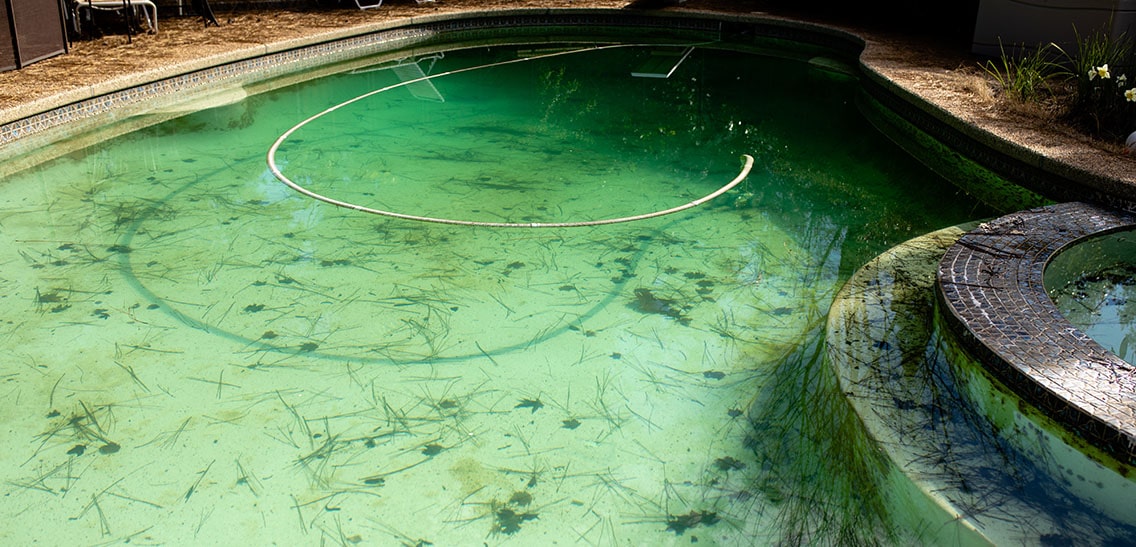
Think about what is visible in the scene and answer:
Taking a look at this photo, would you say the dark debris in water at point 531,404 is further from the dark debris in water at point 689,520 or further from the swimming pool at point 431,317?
the dark debris in water at point 689,520

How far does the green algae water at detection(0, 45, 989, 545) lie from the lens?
2889 millimetres

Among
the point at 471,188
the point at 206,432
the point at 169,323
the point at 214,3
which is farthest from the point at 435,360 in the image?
the point at 214,3

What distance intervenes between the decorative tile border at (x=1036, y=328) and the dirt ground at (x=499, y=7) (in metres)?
0.99

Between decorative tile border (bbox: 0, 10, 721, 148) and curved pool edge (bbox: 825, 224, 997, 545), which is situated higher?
decorative tile border (bbox: 0, 10, 721, 148)

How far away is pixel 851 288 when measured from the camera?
382cm

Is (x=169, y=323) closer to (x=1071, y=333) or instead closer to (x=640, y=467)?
(x=640, y=467)

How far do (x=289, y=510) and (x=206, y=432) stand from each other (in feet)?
1.90

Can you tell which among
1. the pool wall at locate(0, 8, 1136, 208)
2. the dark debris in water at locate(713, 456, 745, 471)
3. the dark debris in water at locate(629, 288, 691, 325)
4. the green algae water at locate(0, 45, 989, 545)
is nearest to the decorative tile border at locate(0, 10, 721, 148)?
the pool wall at locate(0, 8, 1136, 208)

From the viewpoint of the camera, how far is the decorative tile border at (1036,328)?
2609 mm

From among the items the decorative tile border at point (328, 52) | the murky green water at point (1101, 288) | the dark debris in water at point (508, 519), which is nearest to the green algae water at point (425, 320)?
the dark debris in water at point (508, 519)

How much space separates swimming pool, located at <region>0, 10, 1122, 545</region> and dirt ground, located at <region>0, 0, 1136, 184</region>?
48 centimetres

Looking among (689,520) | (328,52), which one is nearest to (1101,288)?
(689,520)

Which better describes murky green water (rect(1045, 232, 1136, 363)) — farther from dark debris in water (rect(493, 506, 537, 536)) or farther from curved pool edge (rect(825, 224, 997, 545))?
dark debris in water (rect(493, 506, 537, 536))

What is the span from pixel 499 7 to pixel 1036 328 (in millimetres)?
8205
